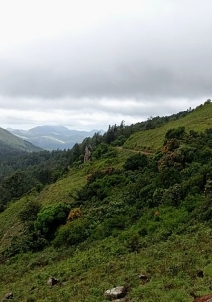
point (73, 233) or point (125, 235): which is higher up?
point (125, 235)

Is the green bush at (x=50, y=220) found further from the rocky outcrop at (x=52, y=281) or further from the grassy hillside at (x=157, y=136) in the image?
the grassy hillside at (x=157, y=136)

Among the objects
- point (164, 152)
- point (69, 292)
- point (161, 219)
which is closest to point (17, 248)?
point (161, 219)

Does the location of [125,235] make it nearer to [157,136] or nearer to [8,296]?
[8,296]

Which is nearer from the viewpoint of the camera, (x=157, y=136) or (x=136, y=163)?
(x=136, y=163)

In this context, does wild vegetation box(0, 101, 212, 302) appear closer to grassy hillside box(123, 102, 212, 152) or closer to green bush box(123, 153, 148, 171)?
green bush box(123, 153, 148, 171)

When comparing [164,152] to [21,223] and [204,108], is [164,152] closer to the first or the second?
[21,223]

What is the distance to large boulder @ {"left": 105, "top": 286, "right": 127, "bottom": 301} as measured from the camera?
1759cm

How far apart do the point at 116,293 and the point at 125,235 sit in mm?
11971

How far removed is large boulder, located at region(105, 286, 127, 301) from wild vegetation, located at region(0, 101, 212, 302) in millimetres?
469

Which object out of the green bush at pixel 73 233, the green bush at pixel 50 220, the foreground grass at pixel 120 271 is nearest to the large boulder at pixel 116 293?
the foreground grass at pixel 120 271

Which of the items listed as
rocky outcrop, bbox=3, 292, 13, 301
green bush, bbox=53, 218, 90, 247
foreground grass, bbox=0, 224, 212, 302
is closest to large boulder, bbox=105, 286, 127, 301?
foreground grass, bbox=0, 224, 212, 302

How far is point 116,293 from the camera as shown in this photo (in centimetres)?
1770

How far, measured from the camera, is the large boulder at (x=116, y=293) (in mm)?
17594

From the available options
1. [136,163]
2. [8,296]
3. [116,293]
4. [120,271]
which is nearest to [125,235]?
[120,271]
